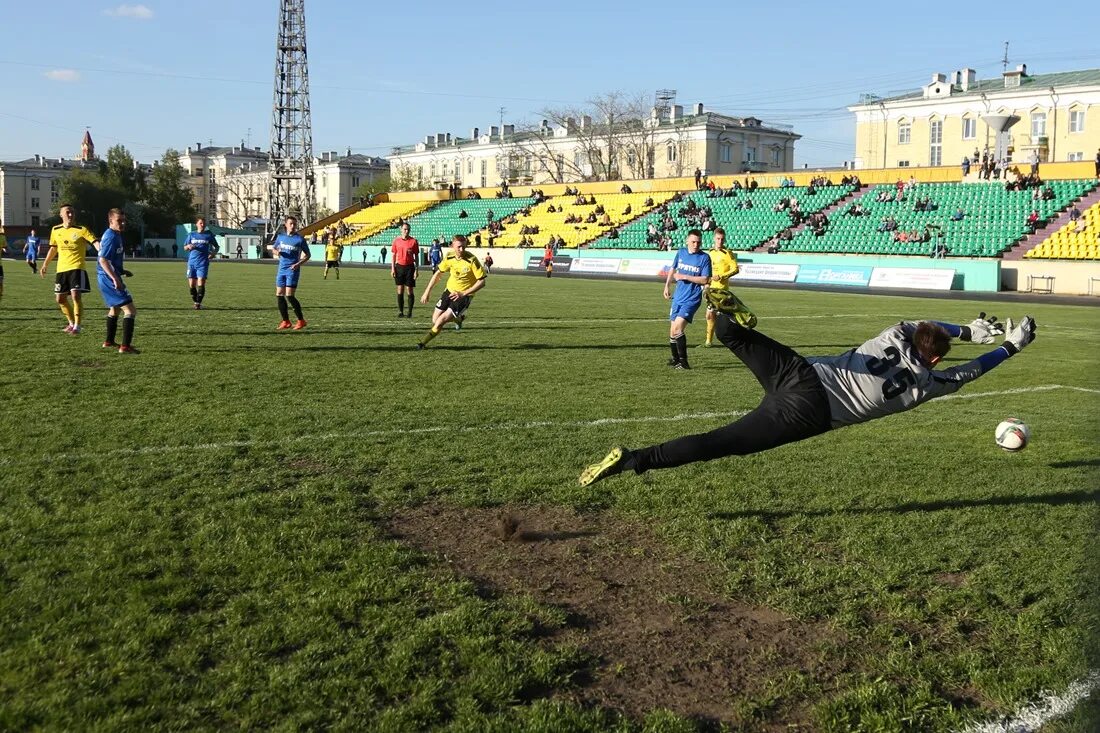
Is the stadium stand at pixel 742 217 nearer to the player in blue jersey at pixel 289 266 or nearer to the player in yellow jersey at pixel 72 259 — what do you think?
the player in blue jersey at pixel 289 266

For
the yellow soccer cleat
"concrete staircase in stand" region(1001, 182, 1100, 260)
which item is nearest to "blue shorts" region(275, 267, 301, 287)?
the yellow soccer cleat

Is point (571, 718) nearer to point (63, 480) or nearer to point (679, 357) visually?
point (63, 480)

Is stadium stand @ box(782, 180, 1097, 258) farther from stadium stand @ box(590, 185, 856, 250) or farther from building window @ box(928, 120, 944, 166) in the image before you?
building window @ box(928, 120, 944, 166)

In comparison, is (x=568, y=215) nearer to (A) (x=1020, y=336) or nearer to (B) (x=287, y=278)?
(B) (x=287, y=278)

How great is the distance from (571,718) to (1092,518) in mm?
4318

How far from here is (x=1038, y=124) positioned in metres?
71.9

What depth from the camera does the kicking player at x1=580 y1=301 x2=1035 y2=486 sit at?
5734mm

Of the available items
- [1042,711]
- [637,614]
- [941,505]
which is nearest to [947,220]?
[941,505]

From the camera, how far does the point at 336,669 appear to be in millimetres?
3992

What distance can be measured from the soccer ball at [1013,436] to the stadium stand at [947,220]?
33.1 metres

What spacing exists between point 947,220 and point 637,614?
41.7m

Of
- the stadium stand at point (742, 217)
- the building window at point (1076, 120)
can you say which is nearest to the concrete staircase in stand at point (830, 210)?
the stadium stand at point (742, 217)

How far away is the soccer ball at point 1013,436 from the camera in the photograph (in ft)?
25.4

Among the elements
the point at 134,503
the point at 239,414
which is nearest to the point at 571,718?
the point at 134,503
